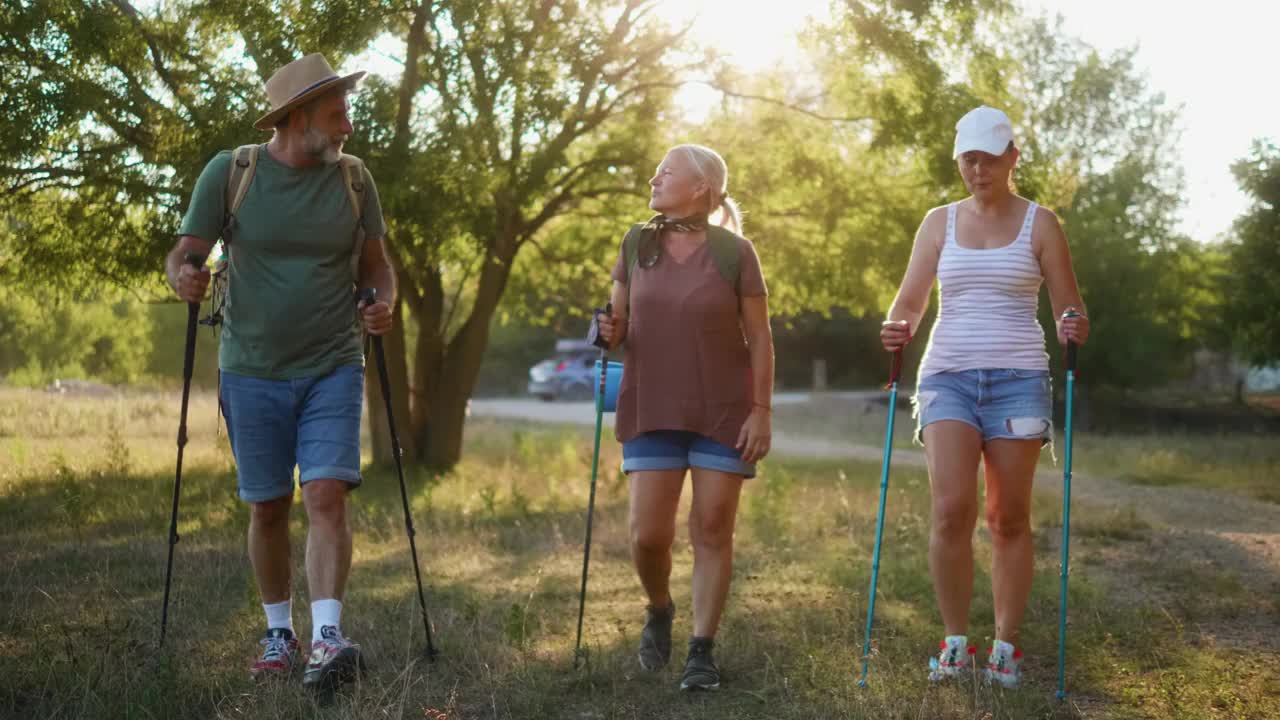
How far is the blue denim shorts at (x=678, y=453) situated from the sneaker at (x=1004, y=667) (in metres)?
1.04

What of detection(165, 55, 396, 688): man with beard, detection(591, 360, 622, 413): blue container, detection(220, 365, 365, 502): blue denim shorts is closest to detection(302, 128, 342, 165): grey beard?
detection(165, 55, 396, 688): man with beard

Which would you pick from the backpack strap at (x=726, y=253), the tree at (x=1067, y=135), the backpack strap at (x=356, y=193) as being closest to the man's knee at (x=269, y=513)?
the backpack strap at (x=356, y=193)

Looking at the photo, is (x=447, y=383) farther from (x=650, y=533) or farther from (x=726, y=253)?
(x=726, y=253)

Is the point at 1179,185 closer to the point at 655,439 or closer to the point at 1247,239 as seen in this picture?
the point at 1247,239

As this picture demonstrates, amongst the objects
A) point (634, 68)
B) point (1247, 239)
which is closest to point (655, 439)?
point (634, 68)

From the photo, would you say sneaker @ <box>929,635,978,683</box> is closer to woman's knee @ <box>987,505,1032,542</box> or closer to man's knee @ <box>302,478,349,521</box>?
woman's knee @ <box>987,505,1032,542</box>

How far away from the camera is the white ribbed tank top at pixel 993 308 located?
4.68m

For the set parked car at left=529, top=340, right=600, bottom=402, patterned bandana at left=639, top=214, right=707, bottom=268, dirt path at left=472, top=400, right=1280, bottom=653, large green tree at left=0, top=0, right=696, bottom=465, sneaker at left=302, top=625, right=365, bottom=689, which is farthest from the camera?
parked car at left=529, top=340, right=600, bottom=402

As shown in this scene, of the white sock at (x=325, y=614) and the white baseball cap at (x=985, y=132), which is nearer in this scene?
the white sock at (x=325, y=614)

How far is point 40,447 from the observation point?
981 centimetres

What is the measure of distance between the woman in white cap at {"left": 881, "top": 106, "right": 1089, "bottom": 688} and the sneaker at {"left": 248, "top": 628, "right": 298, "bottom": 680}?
86.5 inches

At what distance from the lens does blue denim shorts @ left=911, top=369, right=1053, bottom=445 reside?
4.65 meters

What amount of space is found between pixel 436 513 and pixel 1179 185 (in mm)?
25921

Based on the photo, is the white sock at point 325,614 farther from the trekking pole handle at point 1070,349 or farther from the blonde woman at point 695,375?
the trekking pole handle at point 1070,349
